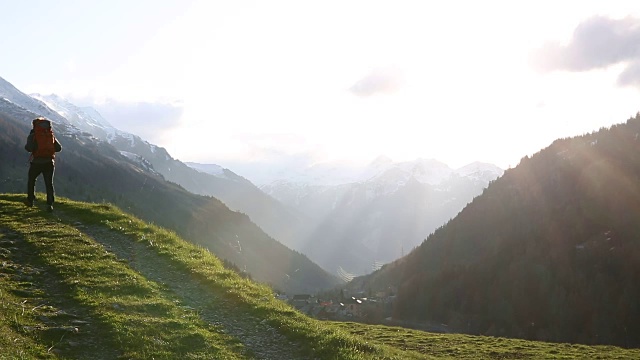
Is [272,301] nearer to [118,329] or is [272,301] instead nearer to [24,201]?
[118,329]

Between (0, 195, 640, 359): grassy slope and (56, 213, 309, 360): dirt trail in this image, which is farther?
(56, 213, 309, 360): dirt trail

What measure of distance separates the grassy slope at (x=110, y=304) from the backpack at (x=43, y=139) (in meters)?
3.88

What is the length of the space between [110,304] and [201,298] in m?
4.67

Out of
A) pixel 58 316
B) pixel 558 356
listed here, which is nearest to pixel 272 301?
pixel 58 316

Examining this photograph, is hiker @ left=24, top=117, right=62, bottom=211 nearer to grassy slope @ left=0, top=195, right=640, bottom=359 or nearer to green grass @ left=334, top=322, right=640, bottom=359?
grassy slope @ left=0, top=195, right=640, bottom=359

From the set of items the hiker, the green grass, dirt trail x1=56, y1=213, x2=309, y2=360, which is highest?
the hiker

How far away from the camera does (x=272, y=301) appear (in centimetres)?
2300

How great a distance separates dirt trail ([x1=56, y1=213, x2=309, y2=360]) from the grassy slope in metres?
0.31

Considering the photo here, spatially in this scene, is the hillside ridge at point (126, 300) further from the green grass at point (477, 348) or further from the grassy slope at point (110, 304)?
the green grass at point (477, 348)

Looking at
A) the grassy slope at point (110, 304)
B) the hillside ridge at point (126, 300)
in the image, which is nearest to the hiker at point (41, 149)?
the grassy slope at point (110, 304)

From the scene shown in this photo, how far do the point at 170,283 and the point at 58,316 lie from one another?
274 inches

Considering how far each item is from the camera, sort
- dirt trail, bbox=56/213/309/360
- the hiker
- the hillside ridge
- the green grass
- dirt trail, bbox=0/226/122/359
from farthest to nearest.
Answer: the green grass < the hiker < dirt trail, bbox=56/213/309/360 < the hillside ridge < dirt trail, bbox=0/226/122/359

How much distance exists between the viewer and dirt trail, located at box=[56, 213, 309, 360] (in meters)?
18.4

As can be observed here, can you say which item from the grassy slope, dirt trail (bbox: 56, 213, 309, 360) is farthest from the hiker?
dirt trail (bbox: 56, 213, 309, 360)
